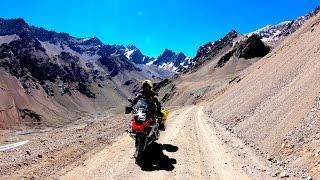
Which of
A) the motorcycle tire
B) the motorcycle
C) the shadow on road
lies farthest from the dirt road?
the motorcycle

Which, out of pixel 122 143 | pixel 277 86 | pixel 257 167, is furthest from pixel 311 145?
pixel 277 86

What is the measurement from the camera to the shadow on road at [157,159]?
1467 cm

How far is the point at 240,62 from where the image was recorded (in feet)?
545

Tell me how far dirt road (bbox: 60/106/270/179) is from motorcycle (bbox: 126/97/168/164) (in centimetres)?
64

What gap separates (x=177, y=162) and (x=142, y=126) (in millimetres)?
1960

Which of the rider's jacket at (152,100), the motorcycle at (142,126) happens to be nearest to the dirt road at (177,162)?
the motorcycle at (142,126)

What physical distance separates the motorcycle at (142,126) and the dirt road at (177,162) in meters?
0.64

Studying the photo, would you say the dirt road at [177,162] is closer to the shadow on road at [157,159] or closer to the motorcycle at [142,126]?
the shadow on road at [157,159]

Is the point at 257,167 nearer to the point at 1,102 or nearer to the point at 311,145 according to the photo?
the point at 311,145

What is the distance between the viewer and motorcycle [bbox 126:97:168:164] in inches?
585

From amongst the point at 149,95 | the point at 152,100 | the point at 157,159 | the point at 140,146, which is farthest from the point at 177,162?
the point at 149,95

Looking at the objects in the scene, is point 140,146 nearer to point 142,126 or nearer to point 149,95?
point 142,126

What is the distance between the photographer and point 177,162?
15.5 meters

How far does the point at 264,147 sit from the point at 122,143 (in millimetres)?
6334
